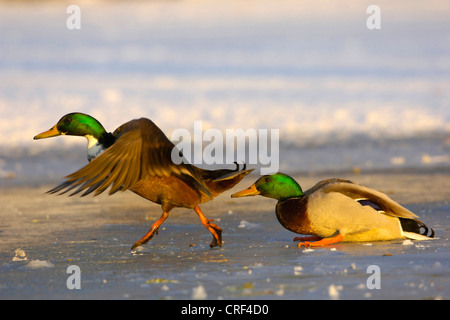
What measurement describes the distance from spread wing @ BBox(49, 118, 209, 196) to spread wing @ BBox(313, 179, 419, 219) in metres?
0.94

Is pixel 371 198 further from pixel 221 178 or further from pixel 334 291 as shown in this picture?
pixel 334 291

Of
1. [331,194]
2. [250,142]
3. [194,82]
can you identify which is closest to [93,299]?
[331,194]

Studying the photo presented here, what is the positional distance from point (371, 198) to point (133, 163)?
1.73 meters

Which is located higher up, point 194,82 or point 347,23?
point 347,23

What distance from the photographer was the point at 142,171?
204 inches

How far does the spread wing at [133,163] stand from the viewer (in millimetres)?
4970

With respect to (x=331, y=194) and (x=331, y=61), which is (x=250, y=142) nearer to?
(x=331, y=194)

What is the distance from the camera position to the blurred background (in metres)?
10.9

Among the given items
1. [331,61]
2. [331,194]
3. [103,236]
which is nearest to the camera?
[331,194]

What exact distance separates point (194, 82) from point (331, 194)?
13.1 m

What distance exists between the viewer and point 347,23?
2616 cm

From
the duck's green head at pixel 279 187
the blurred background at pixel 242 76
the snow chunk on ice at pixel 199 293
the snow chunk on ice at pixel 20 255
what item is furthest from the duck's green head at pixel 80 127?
the blurred background at pixel 242 76

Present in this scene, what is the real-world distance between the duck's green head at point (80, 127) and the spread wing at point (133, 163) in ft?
0.85
